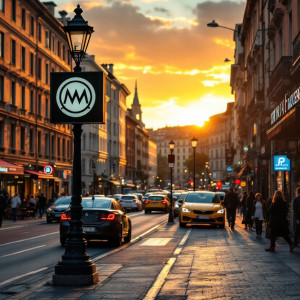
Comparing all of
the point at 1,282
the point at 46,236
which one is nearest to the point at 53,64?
the point at 46,236

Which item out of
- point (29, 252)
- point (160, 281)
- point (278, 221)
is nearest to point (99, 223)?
point (29, 252)

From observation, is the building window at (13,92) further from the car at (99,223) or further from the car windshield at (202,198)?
the car at (99,223)

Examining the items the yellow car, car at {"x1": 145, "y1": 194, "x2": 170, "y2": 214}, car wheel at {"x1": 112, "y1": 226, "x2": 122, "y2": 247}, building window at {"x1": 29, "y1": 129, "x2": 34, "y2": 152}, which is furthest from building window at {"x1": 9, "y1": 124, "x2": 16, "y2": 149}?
car wheel at {"x1": 112, "y1": 226, "x2": 122, "y2": 247}

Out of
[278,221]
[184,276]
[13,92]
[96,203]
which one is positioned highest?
[13,92]

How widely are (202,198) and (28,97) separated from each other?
2624 cm

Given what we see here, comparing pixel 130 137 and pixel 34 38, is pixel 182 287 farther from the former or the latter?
pixel 130 137

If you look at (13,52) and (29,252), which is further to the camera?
(13,52)

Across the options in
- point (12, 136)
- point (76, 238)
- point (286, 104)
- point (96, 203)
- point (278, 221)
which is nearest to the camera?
point (76, 238)

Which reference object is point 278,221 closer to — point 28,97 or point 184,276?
point 184,276

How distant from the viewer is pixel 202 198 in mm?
29016

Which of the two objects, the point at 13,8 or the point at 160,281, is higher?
the point at 13,8

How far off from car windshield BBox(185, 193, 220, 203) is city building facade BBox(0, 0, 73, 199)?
14.4 m

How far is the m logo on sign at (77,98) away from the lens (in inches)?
410

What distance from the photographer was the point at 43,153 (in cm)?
5628
